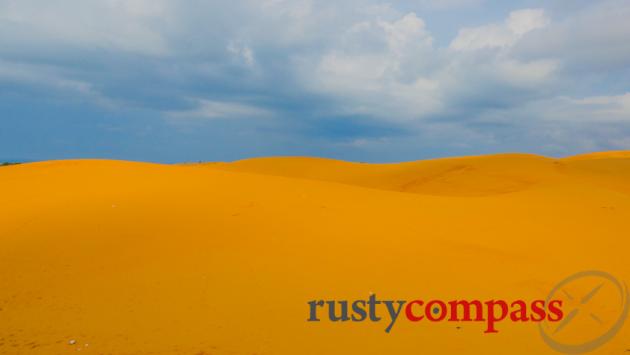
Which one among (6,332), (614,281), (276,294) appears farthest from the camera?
(614,281)

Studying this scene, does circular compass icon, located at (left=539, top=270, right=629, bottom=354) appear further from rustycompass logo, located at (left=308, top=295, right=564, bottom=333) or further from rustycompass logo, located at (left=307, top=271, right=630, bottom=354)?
rustycompass logo, located at (left=308, top=295, right=564, bottom=333)

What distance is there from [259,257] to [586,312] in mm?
3238

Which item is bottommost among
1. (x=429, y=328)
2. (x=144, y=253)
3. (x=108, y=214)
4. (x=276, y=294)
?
(x=429, y=328)

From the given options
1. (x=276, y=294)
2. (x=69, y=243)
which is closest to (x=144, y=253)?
(x=69, y=243)

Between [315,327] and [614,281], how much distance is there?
3.34 m

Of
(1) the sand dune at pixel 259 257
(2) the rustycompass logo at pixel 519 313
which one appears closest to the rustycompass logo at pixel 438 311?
(2) the rustycompass logo at pixel 519 313

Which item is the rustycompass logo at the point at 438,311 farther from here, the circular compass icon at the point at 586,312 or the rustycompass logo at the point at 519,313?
the circular compass icon at the point at 586,312

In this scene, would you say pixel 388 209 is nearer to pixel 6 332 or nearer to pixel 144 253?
pixel 144 253

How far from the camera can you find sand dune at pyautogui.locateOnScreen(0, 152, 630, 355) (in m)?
2.88

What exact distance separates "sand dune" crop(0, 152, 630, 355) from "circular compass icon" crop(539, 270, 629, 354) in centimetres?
8

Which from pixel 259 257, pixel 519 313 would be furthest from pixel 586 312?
pixel 259 257

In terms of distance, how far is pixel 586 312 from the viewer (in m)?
3.31

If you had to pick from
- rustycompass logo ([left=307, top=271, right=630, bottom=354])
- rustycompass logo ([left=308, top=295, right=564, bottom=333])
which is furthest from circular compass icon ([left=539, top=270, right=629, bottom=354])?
rustycompass logo ([left=308, top=295, right=564, bottom=333])

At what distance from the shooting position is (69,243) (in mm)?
4414
